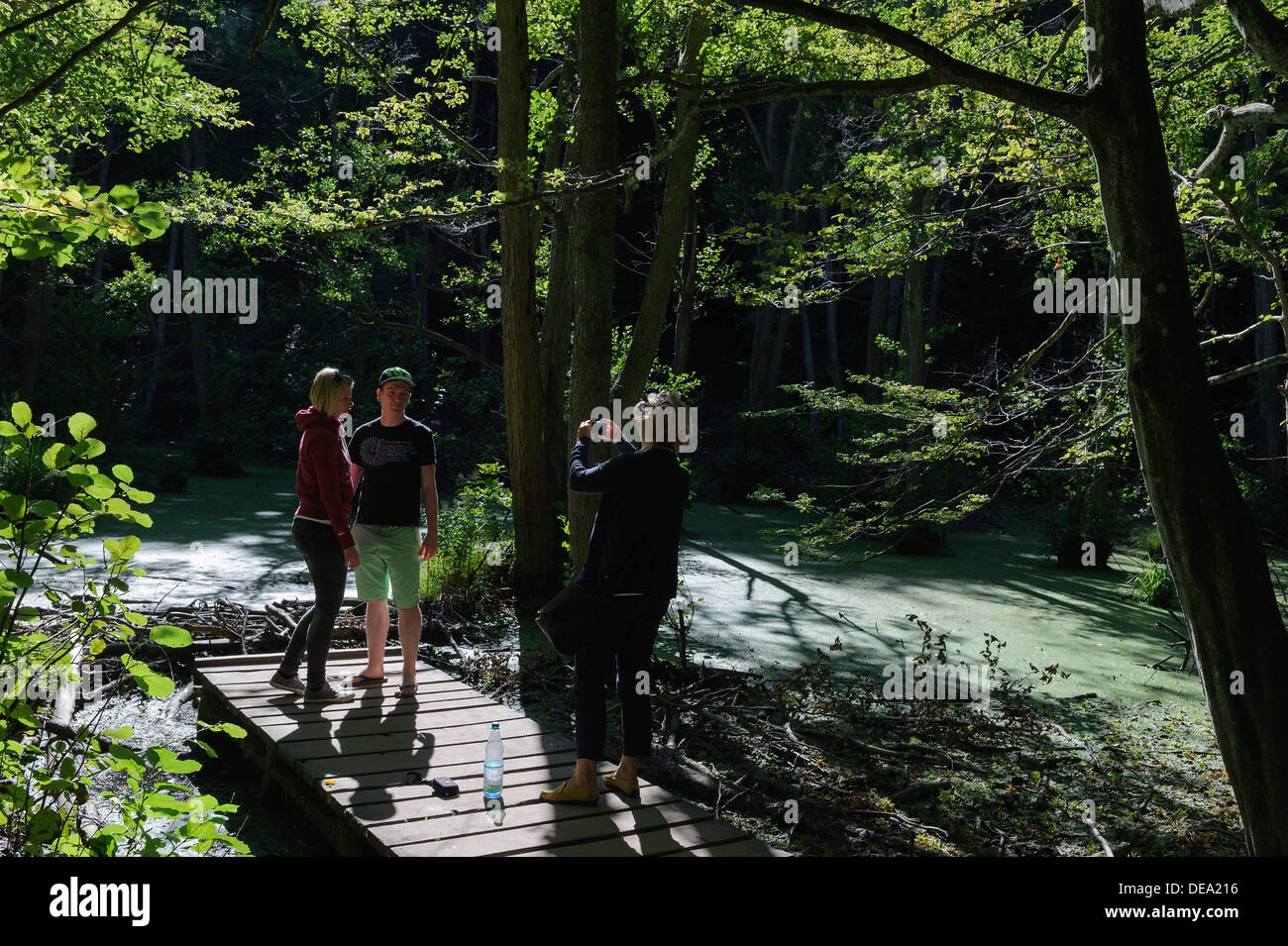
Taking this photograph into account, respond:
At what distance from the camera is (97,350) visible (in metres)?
20.1

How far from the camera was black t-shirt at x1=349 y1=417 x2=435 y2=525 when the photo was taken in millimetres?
5078

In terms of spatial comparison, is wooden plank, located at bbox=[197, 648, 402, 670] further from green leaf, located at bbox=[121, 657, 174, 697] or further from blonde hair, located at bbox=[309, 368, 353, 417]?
green leaf, located at bbox=[121, 657, 174, 697]

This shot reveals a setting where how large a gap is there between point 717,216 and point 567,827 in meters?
25.1

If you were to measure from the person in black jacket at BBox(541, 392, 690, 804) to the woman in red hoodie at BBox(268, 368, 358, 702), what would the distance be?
5.07 feet

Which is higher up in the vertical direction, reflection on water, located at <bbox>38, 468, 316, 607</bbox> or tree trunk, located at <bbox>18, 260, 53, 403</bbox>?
tree trunk, located at <bbox>18, 260, 53, 403</bbox>

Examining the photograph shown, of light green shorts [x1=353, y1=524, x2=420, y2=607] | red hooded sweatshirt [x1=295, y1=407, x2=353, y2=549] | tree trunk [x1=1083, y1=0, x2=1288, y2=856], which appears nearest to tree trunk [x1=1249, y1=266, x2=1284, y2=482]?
tree trunk [x1=1083, y1=0, x2=1288, y2=856]

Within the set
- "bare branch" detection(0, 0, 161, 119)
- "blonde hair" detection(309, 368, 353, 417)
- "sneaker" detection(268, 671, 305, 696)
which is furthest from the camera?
"sneaker" detection(268, 671, 305, 696)

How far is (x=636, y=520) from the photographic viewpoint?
3736mm

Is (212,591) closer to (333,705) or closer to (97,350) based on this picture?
(333,705)

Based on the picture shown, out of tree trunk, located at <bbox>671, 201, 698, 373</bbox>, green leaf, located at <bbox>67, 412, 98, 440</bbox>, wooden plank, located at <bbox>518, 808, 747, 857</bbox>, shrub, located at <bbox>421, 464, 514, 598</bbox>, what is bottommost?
wooden plank, located at <bbox>518, 808, 747, 857</bbox>

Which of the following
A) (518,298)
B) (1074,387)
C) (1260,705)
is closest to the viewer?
(1260,705)

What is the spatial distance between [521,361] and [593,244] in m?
1.61

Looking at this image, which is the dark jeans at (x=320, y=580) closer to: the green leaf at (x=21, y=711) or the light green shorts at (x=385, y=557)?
the light green shorts at (x=385, y=557)
